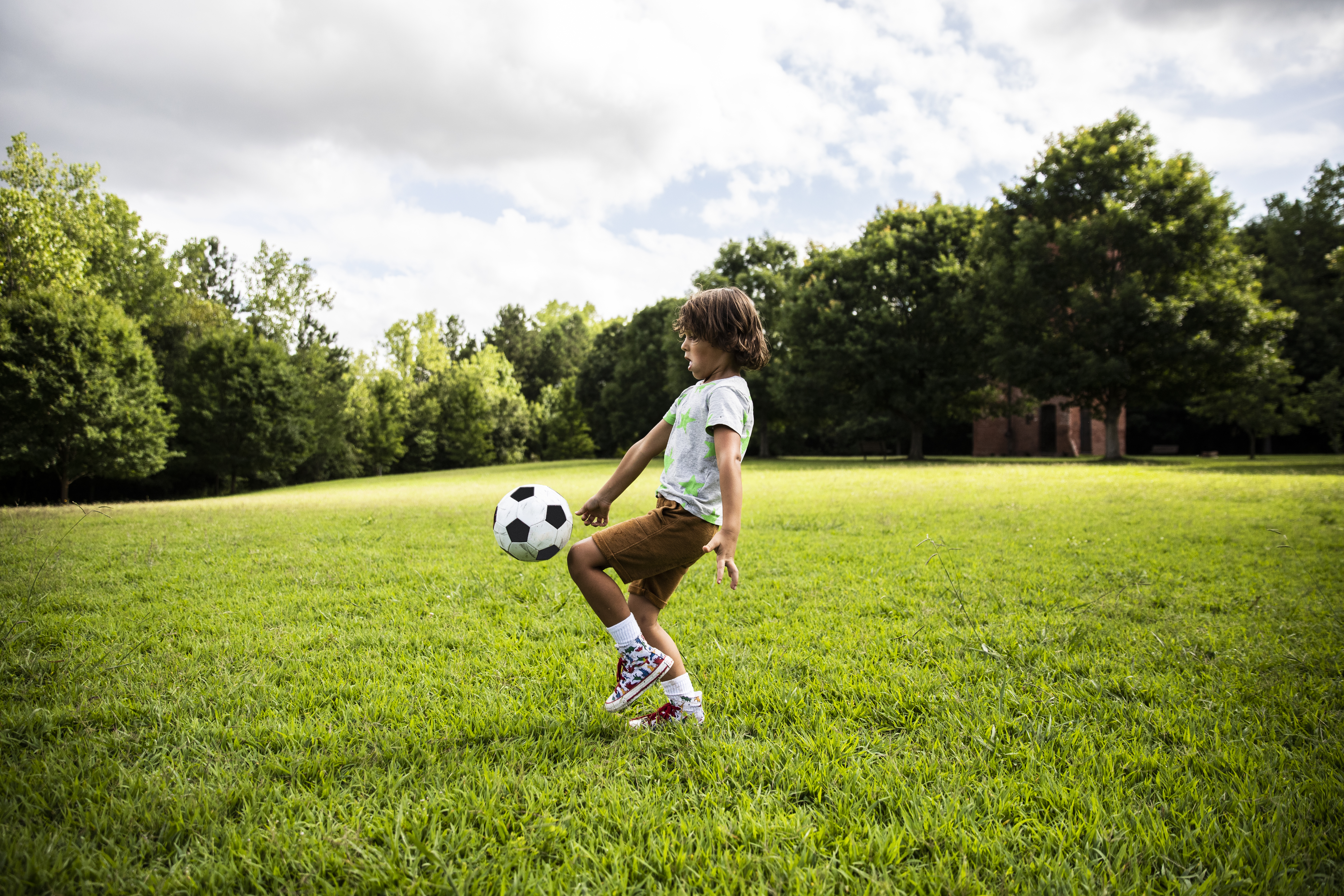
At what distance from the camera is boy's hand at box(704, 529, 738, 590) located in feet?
8.07

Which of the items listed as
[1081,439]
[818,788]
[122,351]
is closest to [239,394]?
[122,351]

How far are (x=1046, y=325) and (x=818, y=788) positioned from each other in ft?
93.1

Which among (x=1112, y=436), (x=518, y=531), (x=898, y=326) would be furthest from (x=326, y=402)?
(x=1112, y=436)

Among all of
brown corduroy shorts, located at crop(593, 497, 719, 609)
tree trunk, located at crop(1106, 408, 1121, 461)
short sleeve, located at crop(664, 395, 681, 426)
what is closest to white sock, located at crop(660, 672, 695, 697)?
brown corduroy shorts, located at crop(593, 497, 719, 609)

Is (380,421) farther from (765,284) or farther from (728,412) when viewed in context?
(728,412)

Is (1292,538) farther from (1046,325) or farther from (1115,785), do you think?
(1046,325)

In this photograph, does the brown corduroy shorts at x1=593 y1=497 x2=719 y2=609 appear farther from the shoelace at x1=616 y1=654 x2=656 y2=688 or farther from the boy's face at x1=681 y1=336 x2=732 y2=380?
the boy's face at x1=681 y1=336 x2=732 y2=380

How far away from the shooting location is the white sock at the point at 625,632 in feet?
9.25

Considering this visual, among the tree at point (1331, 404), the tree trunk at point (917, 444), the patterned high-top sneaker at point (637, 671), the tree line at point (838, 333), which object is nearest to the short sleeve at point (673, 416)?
the patterned high-top sneaker at point (637, 671)

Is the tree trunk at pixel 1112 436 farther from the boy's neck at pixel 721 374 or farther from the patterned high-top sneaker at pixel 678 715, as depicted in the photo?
the patterned high-top sneaker at pixel 678 715

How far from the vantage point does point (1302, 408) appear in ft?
87.8

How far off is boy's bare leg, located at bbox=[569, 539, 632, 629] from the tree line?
70.3ft

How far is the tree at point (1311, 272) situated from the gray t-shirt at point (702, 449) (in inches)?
1597

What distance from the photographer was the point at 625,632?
2.82 meters
